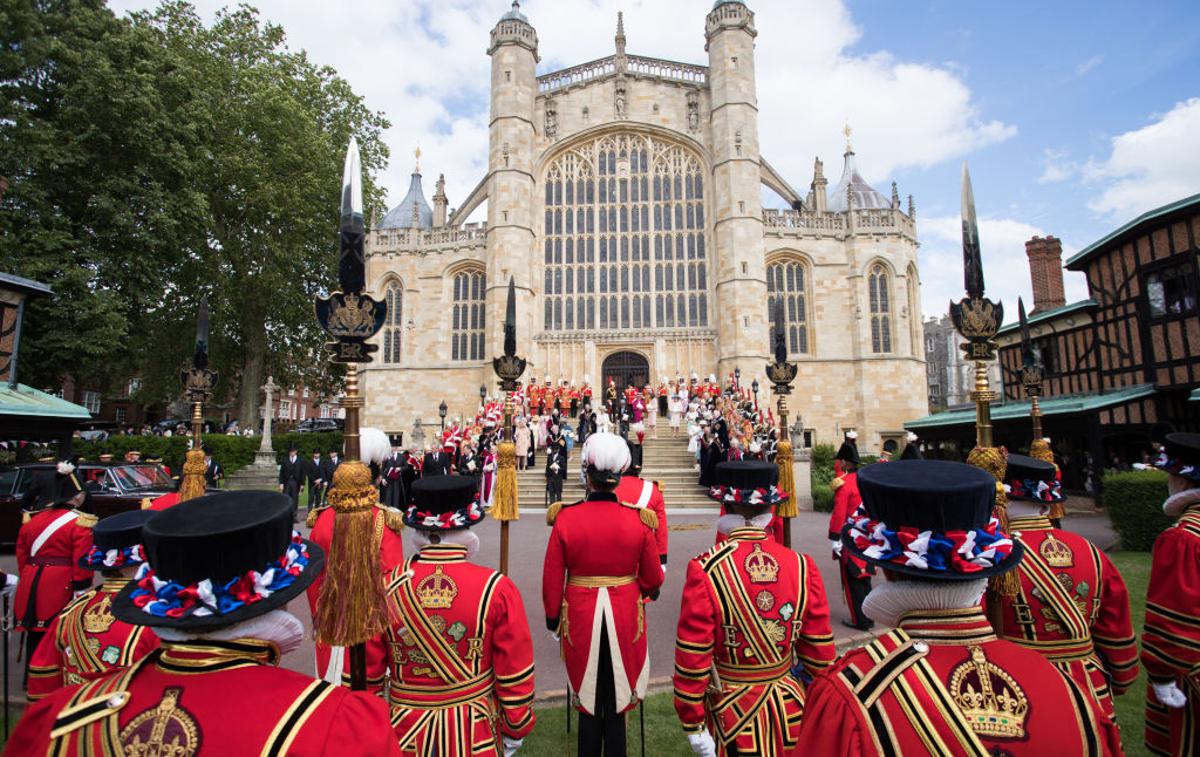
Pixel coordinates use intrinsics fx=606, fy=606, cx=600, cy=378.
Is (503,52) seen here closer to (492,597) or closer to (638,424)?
(638,424)

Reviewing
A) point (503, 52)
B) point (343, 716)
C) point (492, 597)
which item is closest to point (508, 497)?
point (492, 597)

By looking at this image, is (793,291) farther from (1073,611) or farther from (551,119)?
(1073,611)

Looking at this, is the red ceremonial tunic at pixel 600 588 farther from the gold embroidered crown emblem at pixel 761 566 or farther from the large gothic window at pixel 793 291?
the large gothic window at pixel 793 291

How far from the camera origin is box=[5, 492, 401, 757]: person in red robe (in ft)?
4.75

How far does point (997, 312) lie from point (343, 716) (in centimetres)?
339

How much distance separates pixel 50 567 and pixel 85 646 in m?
2.30

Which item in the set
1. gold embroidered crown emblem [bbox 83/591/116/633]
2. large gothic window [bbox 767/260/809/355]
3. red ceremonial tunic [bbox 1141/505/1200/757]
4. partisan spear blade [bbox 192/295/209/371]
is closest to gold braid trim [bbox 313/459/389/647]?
gold embroidered crown emblem [bbox 83/591/116/633]

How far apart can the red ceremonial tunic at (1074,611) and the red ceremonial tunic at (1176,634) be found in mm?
124

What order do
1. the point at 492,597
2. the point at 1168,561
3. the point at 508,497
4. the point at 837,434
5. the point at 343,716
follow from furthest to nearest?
the point at 837,434, the point at 508,497, the point at 1168,561, the point at 492,597, the point at 343,716

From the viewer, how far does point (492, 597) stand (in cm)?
276

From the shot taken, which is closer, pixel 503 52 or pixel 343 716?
pixel 343 716

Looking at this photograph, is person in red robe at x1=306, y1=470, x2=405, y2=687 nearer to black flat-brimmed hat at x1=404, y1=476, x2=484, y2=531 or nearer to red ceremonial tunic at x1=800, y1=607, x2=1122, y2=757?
black flat-brimmed hat at x1=404, y1=476, x2=484, y2=531

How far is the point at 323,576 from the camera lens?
2.75m

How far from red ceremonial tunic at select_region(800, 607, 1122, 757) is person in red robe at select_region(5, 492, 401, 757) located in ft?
4.01
